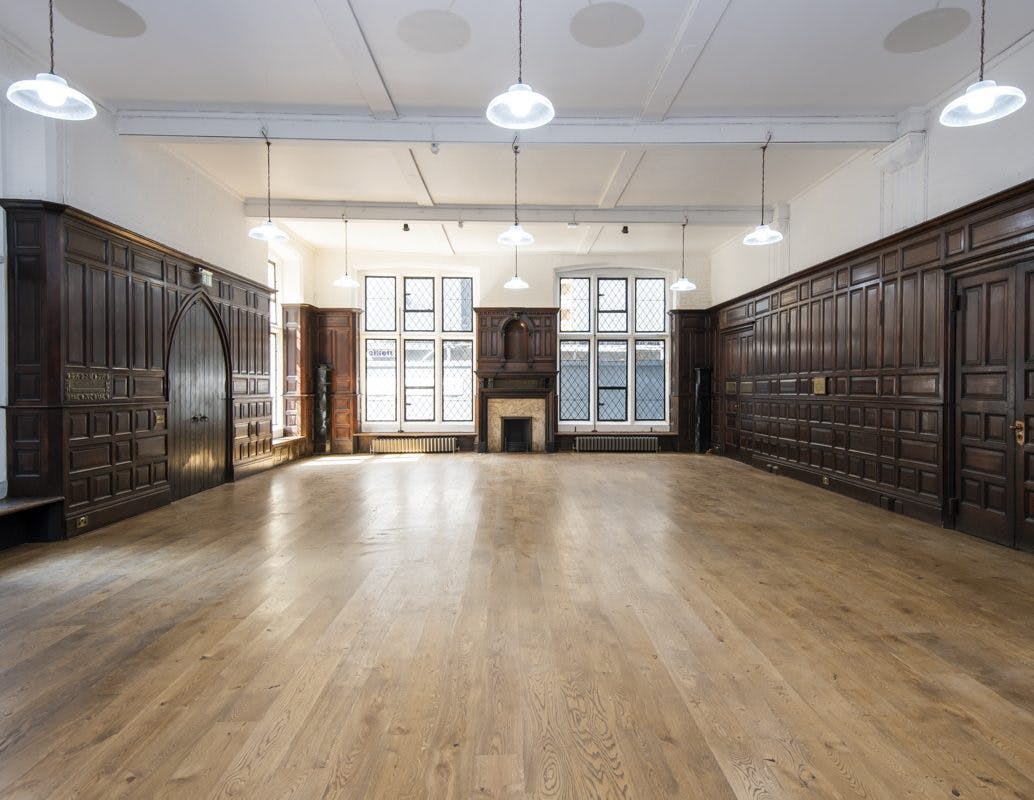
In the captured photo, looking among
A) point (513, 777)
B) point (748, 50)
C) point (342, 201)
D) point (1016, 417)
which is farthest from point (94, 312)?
point (1016, 417)

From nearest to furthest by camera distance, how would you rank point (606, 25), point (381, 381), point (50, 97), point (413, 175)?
point (50, 97)
point (606, 25)
point (413, 175)
point (381, 381)

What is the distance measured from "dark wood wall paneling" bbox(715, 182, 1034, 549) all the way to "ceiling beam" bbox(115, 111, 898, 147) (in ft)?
4.27

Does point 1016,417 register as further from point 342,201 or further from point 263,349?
point 263,349

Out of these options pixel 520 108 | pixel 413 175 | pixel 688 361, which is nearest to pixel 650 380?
pixel 688 361

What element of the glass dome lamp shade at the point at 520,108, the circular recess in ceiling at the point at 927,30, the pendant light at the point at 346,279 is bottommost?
the glass dome lamp shade at the point at 520,108

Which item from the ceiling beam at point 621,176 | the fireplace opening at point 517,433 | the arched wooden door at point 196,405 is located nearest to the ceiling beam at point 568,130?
the ceiling beam at point 621,176

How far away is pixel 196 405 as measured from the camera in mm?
7090

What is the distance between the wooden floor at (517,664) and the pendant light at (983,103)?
2928mm

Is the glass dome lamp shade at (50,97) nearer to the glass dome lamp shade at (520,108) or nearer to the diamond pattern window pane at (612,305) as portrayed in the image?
the glass dome lamp shade at (520,108)

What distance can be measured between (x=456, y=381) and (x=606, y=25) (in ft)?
28.0

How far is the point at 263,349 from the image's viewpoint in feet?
29.5

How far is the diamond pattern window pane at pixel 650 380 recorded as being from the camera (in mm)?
12398

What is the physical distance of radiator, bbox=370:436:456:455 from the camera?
11781 mm

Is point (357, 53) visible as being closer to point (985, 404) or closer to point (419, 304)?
point (985, 404)
